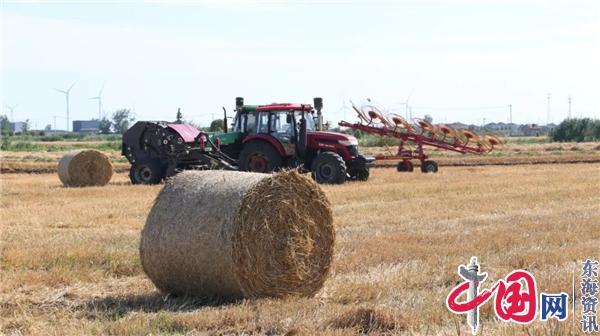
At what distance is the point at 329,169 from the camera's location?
2134cm

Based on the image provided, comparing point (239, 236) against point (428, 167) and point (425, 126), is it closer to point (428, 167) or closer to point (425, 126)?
point (428, 167)

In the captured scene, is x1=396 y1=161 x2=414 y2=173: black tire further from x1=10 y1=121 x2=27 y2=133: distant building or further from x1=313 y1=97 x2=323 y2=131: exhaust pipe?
x1=10 y1=121 x2=27 y2=133: distant building

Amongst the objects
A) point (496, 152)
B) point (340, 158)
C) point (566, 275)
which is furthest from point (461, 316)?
point (496, 152)

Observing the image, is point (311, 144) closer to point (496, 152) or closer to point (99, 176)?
point (99, 176)

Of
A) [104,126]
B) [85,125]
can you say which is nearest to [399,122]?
[104,126]

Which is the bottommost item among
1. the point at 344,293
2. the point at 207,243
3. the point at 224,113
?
the point at 344,293

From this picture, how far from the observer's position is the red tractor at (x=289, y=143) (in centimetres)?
2136

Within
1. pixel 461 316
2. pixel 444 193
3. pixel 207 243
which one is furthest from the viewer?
pixel 444 193

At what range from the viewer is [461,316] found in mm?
6637

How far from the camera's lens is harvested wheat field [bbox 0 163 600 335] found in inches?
254

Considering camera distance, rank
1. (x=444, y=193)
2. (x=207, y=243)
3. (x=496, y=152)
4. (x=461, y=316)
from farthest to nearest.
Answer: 1. (x=496, y=152)
2. (x=444, y=193)
3. (x=207, y=243)
4. (x=461, y=316)

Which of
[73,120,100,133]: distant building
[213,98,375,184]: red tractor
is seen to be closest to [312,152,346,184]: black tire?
[213,98,375,184]: red tractor

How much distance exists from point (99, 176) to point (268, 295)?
15.4m

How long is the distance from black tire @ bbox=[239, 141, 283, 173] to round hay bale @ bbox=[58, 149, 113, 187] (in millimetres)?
3510
